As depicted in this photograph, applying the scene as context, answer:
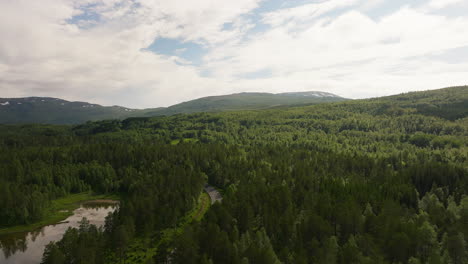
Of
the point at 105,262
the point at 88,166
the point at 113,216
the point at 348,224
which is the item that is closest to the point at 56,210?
the point at 88,166

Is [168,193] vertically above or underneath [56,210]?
above

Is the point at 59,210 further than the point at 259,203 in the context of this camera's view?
Yes

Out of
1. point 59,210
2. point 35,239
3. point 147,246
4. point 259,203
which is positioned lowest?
point 35,239

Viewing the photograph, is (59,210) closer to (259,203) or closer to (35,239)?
(35,239)

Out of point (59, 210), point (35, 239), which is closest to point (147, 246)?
point (35, 239)

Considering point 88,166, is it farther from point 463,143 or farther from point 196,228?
point 463,143

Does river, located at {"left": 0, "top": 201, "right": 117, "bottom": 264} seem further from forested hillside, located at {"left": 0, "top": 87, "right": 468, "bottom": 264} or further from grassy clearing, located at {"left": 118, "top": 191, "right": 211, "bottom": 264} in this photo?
grassy clearing, located at {"left": 118, "top": 191, "right": 211, "bottom": 264}

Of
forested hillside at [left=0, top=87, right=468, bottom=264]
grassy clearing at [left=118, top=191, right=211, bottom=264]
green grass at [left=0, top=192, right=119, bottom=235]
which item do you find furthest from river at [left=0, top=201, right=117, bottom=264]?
grassy clearing at [left=118, top=191, right=211, bottom=264]
